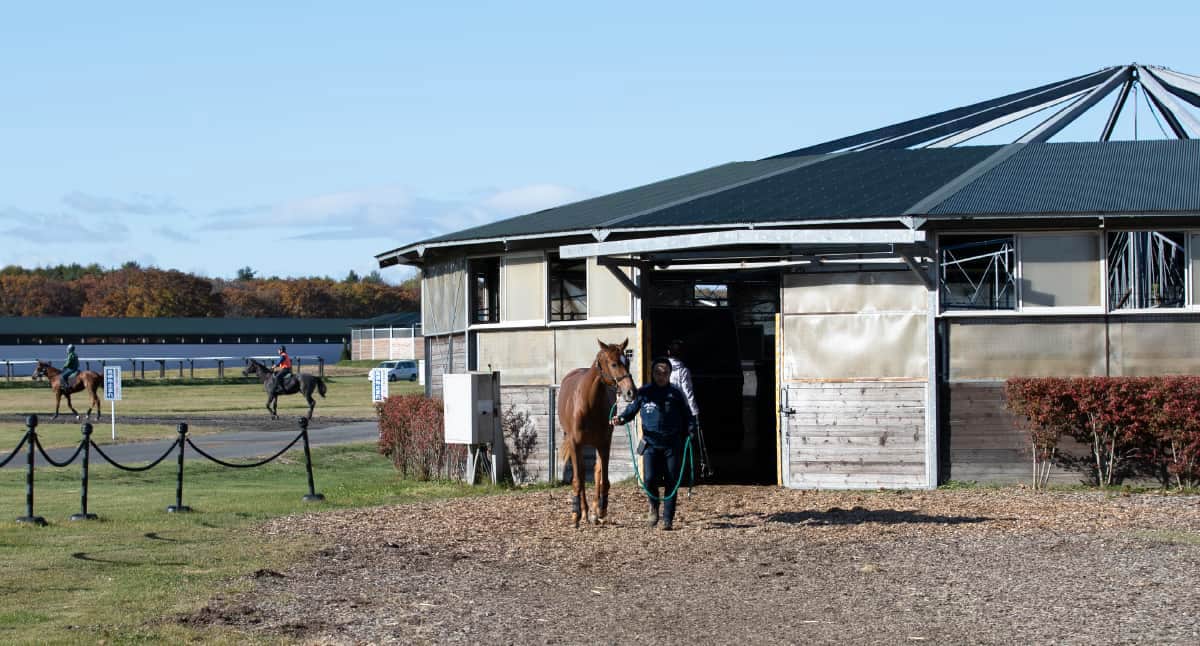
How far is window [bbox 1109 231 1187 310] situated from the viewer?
19.8m

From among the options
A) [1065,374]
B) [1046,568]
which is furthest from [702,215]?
[1046,568]

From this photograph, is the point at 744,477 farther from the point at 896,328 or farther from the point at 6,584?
the point at 6,584

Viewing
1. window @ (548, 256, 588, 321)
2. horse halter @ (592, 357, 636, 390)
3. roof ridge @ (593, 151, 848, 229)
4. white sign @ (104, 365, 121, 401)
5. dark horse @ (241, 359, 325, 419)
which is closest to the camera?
horse halter @ (592, 357, 636, 390)

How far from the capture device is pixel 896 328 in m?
19.9

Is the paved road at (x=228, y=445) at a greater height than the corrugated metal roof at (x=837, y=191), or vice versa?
the corrugated metal roof at (x=837, y=191)

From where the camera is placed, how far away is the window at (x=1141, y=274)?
1983cm

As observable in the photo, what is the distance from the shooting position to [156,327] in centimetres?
11081

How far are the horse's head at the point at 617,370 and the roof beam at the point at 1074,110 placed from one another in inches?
506

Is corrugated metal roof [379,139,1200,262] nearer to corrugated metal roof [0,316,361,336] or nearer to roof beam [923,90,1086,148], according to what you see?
roof beam [923,90,1086,148]

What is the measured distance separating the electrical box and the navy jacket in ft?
19.3

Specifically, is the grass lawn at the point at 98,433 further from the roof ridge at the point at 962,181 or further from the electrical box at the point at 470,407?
the roof ridge at the point at 962,181

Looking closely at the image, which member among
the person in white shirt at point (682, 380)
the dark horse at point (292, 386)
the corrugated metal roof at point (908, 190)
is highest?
the corrugated metal roof at point (908, 190)

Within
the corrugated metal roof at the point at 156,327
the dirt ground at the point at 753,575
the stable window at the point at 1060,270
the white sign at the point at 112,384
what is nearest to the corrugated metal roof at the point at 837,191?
the stable window at the point at 1060,270

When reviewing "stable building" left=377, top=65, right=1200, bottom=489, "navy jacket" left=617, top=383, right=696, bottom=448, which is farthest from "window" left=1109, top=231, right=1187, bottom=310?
"navy jacket" left=617, top=383, right=696, bottom=448
